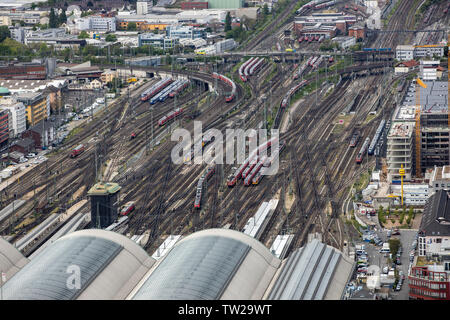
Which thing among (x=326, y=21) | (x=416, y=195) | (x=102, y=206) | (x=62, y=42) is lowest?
(x=416, y=195)

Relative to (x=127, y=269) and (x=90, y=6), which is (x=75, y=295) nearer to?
(x=127, y=269)

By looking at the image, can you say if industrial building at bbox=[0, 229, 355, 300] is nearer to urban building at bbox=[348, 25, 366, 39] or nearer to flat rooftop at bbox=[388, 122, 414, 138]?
flat rooftop at bbox=[388, 122, 414, 138]

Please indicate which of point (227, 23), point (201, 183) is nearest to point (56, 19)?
point (227, 23)

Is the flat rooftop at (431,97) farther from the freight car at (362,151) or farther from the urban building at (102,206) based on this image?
the urban building at (102,206)

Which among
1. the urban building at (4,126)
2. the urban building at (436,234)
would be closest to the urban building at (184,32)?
the urban building at (4,126)

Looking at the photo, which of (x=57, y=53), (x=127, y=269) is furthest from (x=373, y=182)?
(x=57, y=53)

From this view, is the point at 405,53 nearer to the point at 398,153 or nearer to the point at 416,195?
the point at 398,153
